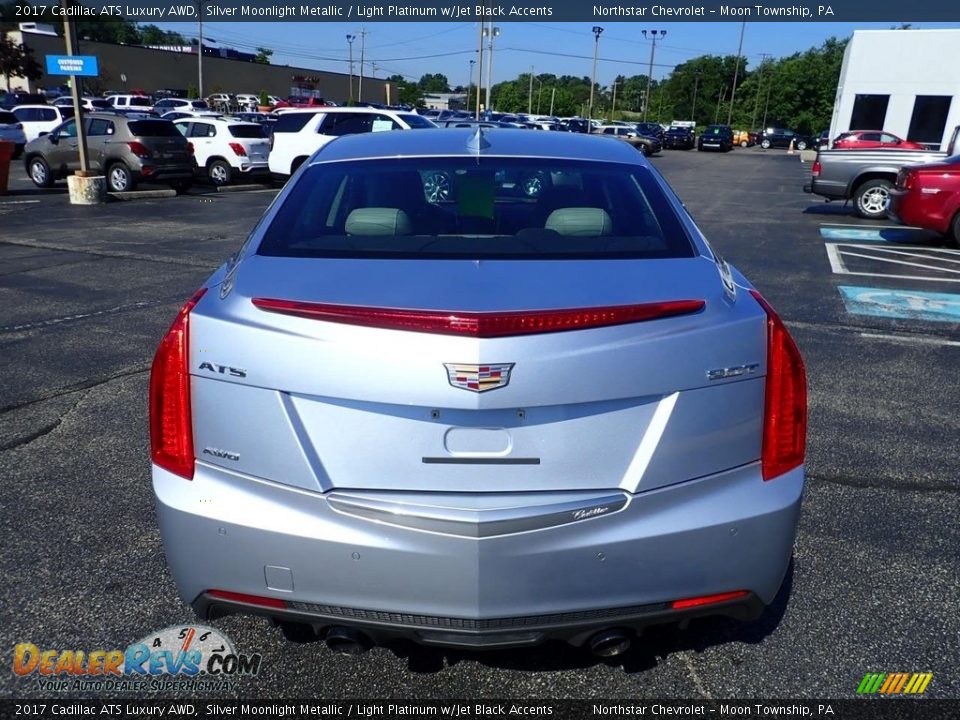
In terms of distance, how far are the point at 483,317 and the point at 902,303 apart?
7.75 metres

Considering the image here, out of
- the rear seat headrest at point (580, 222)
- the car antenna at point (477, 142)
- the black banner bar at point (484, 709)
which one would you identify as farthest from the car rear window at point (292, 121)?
the black banner bar at point (484, 709)

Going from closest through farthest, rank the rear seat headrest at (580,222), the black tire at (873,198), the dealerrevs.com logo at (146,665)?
the dealerrevs.com logo at (146,665) < the rear seat headrest at (580,222) < the black tire at (873,198)

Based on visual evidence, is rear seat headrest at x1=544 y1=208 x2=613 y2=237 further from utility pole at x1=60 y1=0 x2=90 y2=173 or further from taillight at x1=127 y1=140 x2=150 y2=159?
taillight at x1=127 y1=140 x2=150 y2=159

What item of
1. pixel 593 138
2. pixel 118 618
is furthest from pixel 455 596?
pixel 593 138

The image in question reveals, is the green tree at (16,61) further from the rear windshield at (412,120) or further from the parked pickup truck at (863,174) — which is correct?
the parked pickup truck at (863,174)

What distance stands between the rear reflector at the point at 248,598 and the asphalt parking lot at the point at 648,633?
511 mm

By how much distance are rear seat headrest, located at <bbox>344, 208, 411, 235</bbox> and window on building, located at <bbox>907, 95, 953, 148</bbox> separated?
41028mm

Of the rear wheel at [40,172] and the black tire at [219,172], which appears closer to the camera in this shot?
the rear wheel at [40,172]

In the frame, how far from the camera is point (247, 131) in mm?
20188

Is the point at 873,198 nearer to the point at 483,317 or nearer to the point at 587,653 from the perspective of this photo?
the point at 587,653

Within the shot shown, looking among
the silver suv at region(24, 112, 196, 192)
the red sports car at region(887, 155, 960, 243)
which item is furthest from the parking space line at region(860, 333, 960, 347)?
the silver suv at region(24, 112, 196, 192)

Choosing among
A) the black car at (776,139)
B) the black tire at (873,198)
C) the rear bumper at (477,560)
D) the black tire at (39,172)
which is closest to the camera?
the rear bumper at (477,560)

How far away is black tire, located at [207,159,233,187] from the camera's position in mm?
20141

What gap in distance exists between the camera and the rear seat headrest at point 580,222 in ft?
9.56
